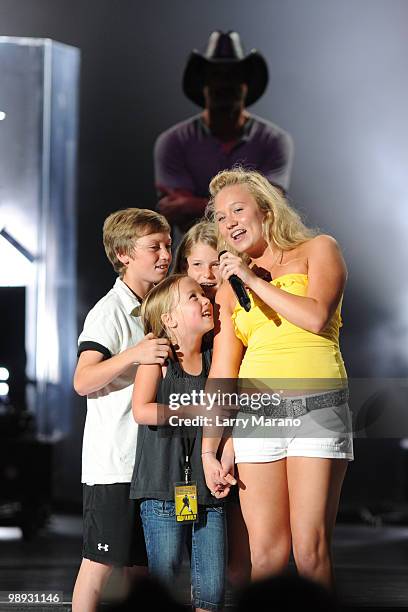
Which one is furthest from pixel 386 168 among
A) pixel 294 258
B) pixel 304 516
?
pixel 304 516

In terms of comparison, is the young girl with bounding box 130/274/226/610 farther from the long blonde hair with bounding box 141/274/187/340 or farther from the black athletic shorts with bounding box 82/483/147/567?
the black athletic shorts with bounding box 82/483/147/567

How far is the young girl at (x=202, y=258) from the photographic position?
2832mm

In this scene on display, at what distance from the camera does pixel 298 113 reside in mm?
3402

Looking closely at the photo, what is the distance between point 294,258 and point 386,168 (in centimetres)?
92

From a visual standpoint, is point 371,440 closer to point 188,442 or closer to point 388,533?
point 388,533

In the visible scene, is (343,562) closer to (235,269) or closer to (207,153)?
(235,269)

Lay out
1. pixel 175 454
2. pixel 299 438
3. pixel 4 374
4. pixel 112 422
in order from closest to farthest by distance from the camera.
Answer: pixel 299 438, pixel 175 454, pixel 112 422, pixel 4 374

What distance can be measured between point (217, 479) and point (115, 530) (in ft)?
1.32

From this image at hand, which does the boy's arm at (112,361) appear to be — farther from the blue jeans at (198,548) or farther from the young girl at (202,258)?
the blue jeans at (198,548)

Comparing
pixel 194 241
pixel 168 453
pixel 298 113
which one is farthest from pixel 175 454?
pixel 298 113

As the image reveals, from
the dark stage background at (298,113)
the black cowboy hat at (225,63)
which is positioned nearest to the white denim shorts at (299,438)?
the dark stage background at (298,113)

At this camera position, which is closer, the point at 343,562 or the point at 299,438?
the point at 299,438

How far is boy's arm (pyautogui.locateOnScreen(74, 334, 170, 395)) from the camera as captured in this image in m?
2.61

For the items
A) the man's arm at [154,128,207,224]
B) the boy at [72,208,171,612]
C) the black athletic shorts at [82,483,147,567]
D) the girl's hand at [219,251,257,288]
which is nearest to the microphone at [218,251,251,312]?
the girl's hand at [219,251,257,288]
